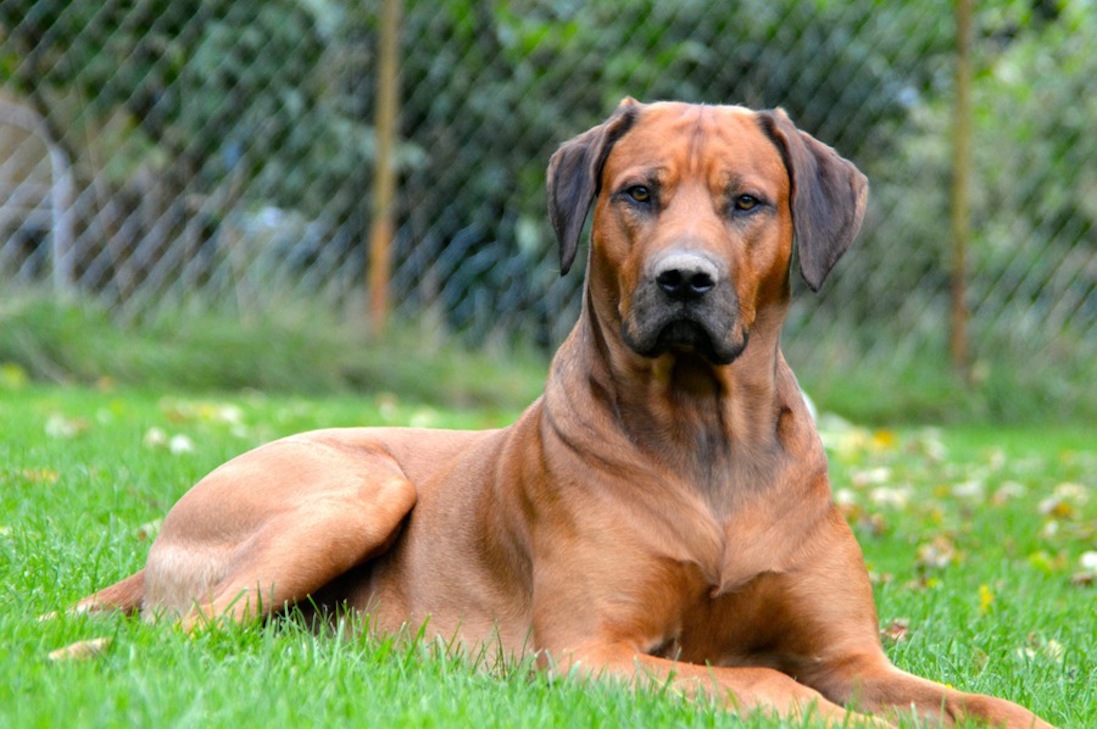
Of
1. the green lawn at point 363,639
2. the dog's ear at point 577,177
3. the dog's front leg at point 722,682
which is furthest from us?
the dog's ear at point 577,177

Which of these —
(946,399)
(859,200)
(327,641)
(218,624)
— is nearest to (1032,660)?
(859,200)

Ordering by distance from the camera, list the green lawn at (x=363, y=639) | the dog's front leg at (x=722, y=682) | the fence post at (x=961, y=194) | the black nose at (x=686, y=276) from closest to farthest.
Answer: the green lawn at (x=363, y=639) → the dog's front leg at (x=722, y=682) → the black nose at (x=686, y=276) → the fence post at (x=961, y=194)

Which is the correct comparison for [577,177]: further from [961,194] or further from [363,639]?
[961,194]

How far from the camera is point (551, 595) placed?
3359 millimetres

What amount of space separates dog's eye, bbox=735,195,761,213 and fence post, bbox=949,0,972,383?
7013 millimetres

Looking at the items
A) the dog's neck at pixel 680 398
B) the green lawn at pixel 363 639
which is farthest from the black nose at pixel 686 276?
the green lawn at pixel 363 639

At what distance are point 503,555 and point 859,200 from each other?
135cm

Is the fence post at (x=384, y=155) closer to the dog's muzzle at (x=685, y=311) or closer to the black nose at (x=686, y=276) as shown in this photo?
the dog's muzzle at (x=685, y=311)

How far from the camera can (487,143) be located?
1022 cm

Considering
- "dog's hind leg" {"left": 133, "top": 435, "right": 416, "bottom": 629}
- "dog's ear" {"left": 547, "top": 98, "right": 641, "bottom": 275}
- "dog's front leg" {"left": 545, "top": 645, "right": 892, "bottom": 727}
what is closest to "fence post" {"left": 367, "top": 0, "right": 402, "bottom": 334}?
"dog's hind leg" {"left": 133, "top": 435, "right": 416, "bottom": 629}

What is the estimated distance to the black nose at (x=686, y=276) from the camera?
336 cm

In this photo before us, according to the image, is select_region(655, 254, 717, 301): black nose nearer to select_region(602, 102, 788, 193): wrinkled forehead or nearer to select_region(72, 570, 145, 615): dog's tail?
select_region(602, 102, 788, 193): wrinkled forehead

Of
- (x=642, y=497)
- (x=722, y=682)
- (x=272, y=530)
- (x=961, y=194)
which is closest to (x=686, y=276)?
(x=642, y=497)

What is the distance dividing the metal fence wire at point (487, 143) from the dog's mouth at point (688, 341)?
563 cm
